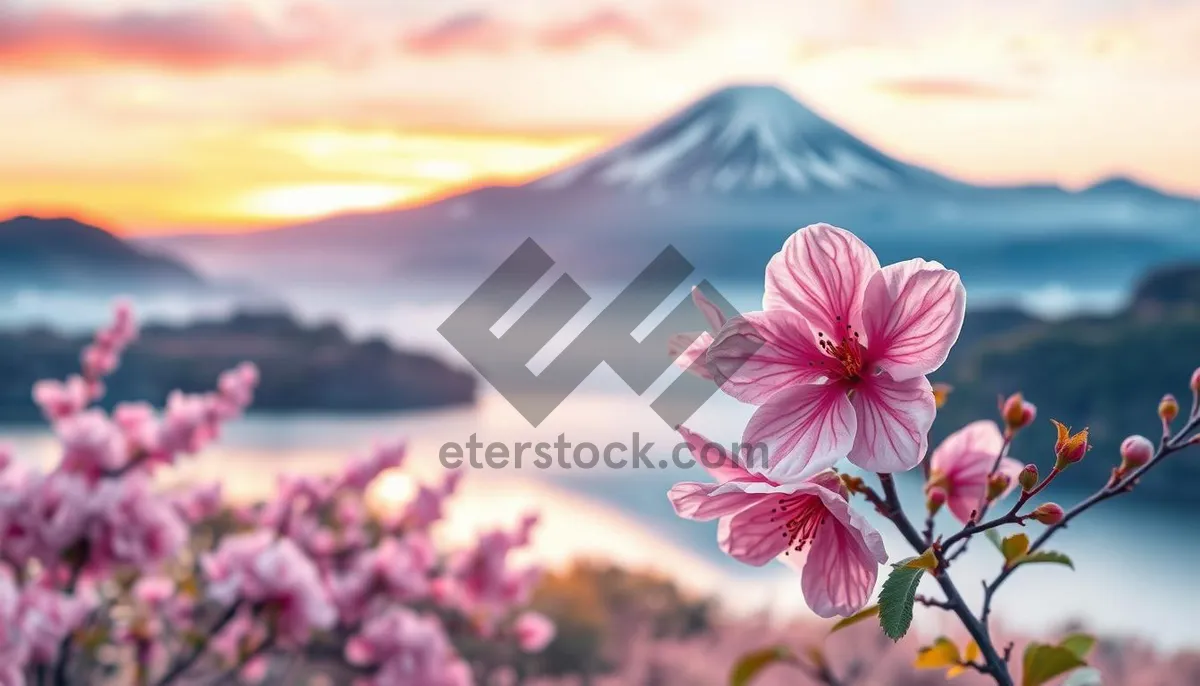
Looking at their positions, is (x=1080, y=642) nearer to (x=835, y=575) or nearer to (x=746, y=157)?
(x=835, y=575)

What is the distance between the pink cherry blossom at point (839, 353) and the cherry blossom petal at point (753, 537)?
0.06 m

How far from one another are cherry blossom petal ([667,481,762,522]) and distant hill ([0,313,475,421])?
267 cm

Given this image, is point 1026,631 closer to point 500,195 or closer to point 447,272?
point 447,272

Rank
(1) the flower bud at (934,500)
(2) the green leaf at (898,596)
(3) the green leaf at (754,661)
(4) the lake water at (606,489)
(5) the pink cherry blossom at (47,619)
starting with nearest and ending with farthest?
(2) the green leaf at (898,596)
(1) the flower bud at (934,500)
(3) the green leaf at (754,661)
(5) the pink cherry blossom at (47,619)
(4) the lake water at (606,489)

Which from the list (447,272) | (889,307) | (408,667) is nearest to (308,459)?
(447,272)

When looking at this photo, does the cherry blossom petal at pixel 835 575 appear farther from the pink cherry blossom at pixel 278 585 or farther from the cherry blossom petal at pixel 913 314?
the pink cherry blossom at pixel 278 585

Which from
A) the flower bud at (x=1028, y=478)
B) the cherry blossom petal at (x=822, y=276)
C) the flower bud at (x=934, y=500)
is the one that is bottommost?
the flower bud at (x=934, y=500)

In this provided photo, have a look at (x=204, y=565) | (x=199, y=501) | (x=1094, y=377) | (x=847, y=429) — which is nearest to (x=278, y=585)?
(x=204, y=565)

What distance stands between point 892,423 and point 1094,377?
2528 millimetres

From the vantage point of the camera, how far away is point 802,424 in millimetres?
343

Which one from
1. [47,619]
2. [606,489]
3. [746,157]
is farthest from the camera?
[746,157]

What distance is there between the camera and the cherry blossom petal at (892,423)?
315mm

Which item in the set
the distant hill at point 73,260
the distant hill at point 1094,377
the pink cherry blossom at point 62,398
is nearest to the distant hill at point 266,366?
the distant hill at point 73,260

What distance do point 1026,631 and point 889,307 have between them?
5.86 ft
